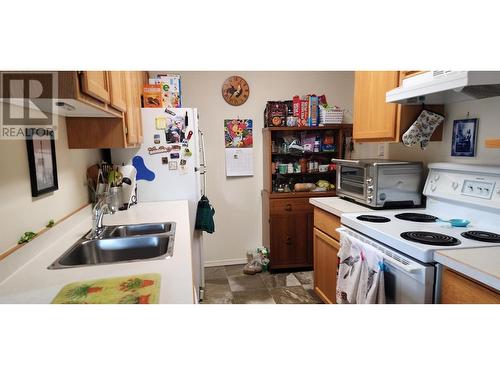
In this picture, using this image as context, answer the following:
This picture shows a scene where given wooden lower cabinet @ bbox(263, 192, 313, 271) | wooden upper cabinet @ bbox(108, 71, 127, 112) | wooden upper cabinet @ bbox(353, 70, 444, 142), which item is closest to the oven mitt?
wooden upper cabinet @ bbox(353, 70, 444, 142)

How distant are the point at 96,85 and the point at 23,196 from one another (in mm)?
568

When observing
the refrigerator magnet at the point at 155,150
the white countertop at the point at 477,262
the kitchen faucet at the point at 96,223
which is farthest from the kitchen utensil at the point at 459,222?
the refrigerator magnet at the point at 155,150

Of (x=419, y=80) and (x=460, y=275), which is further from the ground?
(x=419, y=80)

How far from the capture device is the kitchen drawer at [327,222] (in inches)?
86.4

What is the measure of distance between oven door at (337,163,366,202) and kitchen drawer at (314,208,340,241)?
0.84 ft

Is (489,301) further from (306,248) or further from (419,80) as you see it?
(306,248)

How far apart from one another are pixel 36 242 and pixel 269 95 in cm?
274

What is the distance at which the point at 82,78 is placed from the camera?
0.99 meters

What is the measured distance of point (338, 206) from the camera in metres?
2.28

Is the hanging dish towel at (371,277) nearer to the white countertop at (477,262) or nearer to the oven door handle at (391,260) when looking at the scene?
the oven door handle at (391,260)

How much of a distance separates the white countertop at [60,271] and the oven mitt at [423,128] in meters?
1.47

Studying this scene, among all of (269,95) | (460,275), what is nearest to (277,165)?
(269,95)

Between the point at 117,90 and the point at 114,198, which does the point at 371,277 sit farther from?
the point at 114,198

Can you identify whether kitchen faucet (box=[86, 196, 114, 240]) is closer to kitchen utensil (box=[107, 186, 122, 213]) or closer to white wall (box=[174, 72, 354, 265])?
kitchen utensil (box=[107, 186, 122, 213])
